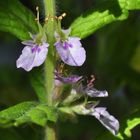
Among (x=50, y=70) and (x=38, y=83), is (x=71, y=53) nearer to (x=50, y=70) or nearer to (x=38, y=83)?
(x=50, y=70)

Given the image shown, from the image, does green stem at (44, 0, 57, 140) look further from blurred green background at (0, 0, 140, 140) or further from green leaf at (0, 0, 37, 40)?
blurred green background at (0, 0, 140, 140)

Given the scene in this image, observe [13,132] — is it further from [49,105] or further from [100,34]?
[100,34]

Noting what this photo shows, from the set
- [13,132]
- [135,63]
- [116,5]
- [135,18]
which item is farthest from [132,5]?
[135,63]

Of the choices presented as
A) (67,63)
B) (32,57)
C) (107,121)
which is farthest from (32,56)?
(107,121)

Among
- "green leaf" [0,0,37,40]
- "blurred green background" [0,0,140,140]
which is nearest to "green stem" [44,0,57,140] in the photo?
"green leaf" [0,0,37,40]

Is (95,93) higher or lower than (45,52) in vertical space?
lower

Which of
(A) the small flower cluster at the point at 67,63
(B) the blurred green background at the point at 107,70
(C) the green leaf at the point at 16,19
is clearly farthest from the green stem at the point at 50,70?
(B) the blurred green background at the point at 107,70
